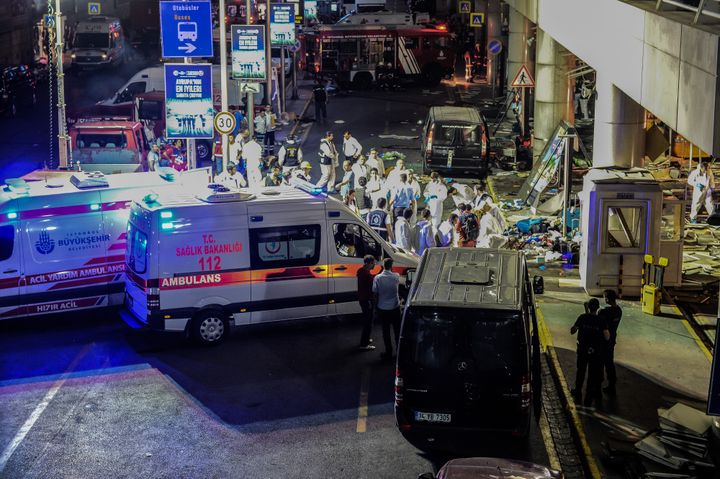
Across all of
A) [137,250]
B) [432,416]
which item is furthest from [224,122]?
[432,416]

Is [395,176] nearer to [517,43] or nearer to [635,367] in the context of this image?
[635,367]

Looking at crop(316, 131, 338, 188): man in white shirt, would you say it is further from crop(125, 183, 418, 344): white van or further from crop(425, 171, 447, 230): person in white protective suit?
crop(125, 183, 418, 344): white van

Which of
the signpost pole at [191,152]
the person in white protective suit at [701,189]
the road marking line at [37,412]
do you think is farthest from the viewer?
the person in white protective suit at [701,189]

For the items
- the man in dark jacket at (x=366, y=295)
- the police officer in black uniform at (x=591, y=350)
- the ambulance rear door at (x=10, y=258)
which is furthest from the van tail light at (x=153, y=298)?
the police officer in black uniform at (x=591, y=350)

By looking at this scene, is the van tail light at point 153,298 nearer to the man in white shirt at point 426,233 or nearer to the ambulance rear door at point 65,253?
the ambulance rear door at point 65,253

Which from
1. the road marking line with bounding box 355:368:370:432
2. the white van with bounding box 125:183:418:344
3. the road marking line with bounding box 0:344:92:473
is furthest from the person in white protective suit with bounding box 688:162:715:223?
the road marking line with bounding box 0:344:92:473

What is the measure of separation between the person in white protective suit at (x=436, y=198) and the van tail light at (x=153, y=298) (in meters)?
7.84

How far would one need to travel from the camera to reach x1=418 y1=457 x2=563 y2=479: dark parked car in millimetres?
9344

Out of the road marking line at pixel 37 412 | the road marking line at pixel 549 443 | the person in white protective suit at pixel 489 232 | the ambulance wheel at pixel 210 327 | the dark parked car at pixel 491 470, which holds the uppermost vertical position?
the person in white protective suit at pixel 489 232

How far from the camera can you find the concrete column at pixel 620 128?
69.3 feet

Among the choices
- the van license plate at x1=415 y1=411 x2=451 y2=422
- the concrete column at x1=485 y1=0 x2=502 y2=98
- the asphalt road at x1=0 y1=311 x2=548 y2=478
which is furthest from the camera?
the concrete column at x1=485 y1=0 x2=502 y2=98

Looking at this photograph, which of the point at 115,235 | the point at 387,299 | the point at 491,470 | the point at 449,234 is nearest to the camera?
the point at 491,470

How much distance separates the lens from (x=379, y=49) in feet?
161

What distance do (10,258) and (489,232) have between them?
866cm
